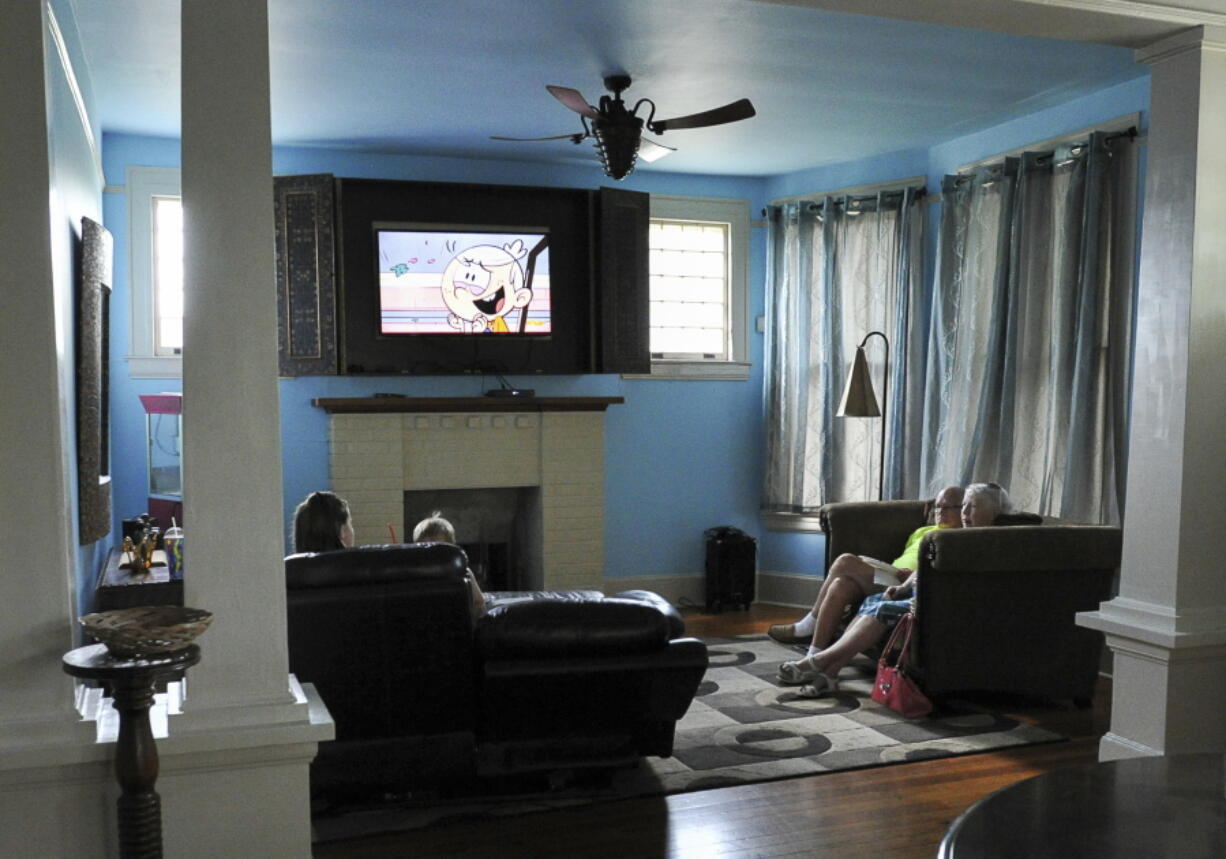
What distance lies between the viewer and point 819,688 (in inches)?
184

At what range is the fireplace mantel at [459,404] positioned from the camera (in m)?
5.96

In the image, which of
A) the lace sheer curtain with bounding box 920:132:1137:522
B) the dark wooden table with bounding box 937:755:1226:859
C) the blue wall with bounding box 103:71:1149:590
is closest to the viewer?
the dark wooden table with bounding box 937:755:1226:859

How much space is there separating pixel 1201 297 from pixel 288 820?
2.98m

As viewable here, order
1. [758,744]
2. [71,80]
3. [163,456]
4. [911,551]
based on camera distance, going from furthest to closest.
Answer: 1. [163,456]
2. [911,551]
3. [758,744]
4. [71,80]

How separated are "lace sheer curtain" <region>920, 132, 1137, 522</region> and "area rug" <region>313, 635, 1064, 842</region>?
132cm

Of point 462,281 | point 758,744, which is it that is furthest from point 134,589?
point 462,281

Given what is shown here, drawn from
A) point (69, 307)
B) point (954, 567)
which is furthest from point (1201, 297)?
point (69, 307)

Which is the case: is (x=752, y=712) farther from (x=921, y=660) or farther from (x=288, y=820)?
(x=288, y=820)

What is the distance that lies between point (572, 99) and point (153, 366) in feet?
9.96

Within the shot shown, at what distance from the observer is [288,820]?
2268mm

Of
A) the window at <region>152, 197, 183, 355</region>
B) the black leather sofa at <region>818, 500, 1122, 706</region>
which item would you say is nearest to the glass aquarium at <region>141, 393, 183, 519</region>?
the window at <region>152, 197, 183, 355</region>

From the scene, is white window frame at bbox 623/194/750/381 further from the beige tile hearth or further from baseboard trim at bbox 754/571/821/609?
baseboard trim at bbox 754/571/821/609

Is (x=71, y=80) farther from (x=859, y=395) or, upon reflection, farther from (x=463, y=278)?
(x=859, y=395)

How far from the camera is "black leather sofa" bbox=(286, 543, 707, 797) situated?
10.0 feet
